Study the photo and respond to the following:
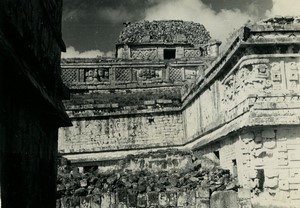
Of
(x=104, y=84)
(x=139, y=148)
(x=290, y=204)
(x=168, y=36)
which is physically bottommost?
(x=290, y=204)

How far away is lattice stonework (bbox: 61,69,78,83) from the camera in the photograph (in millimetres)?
21031

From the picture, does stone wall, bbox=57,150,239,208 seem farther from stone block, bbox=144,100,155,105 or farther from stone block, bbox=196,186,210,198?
stone block, bbox=144,100,155,105

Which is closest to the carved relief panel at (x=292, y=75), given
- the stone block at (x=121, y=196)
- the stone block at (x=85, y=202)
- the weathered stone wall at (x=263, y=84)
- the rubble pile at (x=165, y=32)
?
the weathered stone wall at (x=263, y=84)

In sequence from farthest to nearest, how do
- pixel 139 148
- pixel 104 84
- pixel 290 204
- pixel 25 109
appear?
1. pixel 104 84
2. pixel 139 148
3. pixel 290 204
4. pixel 25 109

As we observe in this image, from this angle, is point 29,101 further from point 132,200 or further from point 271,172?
point 271,172

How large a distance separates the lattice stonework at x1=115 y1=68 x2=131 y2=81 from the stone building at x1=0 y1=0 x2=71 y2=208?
49.3 ft

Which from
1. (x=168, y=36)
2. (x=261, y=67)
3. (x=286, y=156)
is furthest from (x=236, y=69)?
(x=168, y=36)

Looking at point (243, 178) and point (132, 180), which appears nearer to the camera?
point (243, 178)

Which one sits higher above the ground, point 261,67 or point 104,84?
point 104,84

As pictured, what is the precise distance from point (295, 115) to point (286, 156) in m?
1.09

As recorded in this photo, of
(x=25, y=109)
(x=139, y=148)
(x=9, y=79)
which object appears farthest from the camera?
(x=139, y=148)

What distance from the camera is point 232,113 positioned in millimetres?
10688

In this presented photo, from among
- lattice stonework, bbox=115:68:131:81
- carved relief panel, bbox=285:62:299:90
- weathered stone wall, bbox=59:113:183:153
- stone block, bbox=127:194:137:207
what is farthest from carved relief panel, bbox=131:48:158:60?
stone block, bbox=127:194:137:207

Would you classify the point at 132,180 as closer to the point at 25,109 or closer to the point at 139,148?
the point at 139,148
